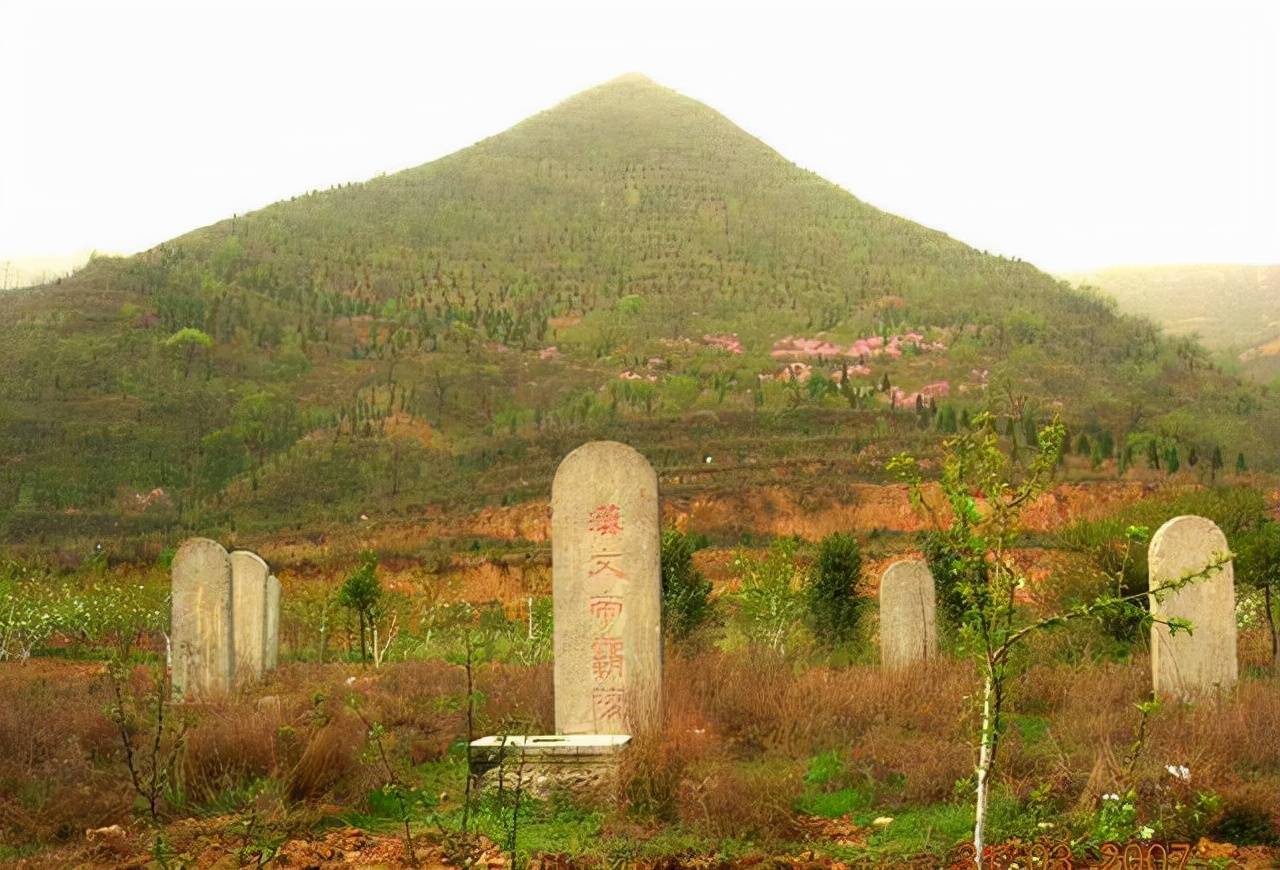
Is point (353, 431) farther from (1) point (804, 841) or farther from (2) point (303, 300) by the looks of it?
Result: (1) point (804, 841)

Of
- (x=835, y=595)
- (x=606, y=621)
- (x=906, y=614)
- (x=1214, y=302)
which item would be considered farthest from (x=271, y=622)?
(x=1214, y=302)

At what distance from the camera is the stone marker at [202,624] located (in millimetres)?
14516

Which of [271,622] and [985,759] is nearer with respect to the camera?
[985,759]

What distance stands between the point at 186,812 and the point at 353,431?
54.1 m

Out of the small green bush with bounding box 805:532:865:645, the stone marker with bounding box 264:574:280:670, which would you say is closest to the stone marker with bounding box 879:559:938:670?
the small green bush with bounding box 805:532:865:645

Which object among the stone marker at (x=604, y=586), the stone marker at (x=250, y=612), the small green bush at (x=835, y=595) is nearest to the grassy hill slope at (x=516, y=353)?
the small green bush at (x=835, y=595)

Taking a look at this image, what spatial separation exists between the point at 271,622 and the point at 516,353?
58.8 metres

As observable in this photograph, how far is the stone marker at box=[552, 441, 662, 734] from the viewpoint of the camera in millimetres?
10422

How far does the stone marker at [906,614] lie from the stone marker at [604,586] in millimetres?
5246

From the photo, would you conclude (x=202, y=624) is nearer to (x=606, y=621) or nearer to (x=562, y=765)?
(x=606, y=621)

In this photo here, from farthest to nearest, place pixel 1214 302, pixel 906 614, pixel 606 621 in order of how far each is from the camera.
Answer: pixel 1214 302 < pixel 906 614 < pixel 606 621

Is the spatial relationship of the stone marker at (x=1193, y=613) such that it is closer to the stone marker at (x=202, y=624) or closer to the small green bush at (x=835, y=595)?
the small green bush at (x=835, y=595)

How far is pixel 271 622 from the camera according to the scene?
18531mm

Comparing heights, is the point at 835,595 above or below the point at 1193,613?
below
